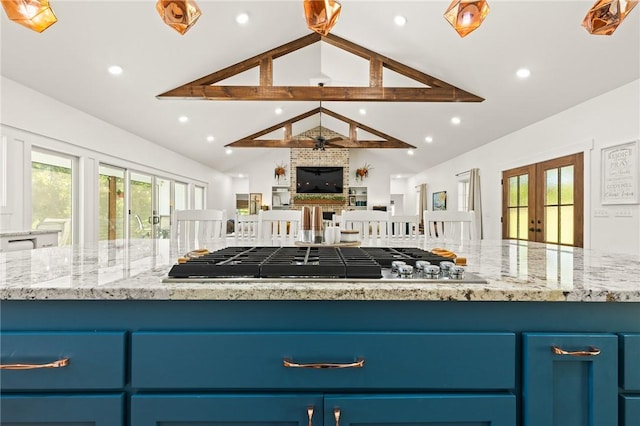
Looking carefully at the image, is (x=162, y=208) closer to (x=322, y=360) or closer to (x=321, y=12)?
(x=321, y=12)

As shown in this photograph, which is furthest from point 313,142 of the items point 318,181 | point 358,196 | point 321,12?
point 321,12

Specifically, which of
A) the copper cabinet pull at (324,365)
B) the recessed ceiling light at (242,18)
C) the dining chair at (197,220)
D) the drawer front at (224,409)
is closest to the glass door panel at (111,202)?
the recessed ceiling light at (242,18)

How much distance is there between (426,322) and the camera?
0.75 meters

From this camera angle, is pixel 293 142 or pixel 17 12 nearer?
pixel 17 12

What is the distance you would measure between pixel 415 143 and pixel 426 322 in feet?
24.3

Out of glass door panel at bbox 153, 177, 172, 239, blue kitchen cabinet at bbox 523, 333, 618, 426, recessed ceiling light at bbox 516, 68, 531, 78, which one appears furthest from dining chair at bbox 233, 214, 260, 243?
glass door panel at bbox 153, 177, 172, 239

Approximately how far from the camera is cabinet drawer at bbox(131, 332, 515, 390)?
2.37ft

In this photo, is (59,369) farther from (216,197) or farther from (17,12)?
(216,197)

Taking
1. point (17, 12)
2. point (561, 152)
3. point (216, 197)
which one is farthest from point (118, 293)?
point (216, 197)

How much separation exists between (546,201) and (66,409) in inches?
212

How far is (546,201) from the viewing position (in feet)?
15.1

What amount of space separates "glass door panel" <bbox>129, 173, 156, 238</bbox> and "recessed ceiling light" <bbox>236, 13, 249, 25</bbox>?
134 inches

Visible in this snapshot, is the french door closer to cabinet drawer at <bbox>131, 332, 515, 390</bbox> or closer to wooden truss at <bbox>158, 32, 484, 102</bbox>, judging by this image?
wooden truss at <bbox>158, 32, 484, 102</bbox>

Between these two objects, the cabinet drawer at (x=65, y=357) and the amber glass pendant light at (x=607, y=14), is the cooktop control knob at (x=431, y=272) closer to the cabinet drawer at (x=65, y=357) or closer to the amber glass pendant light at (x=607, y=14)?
the cabinet drawer at (x=65, y=357)
